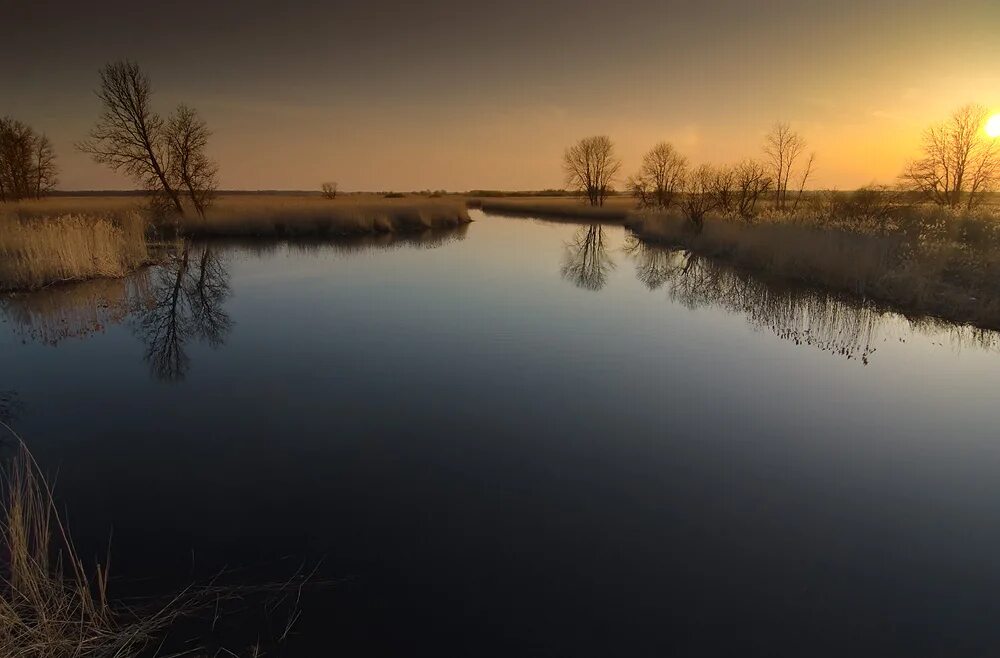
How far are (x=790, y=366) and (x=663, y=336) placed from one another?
81.2 inches

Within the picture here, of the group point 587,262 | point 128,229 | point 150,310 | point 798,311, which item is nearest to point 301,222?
point 128,229

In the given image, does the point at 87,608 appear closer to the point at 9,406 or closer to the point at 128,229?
the point at 9,406

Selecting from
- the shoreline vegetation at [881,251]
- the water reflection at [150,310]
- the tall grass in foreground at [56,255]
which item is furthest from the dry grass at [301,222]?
the shoreline vegetation at [881,251]

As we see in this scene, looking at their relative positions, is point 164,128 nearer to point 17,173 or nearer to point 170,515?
point 17,173

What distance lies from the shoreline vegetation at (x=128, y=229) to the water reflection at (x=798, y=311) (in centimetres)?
1388

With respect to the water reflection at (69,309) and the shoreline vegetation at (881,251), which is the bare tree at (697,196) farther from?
the water reflection at (69,309)

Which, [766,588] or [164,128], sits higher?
[164,128]

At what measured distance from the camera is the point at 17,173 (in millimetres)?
30047

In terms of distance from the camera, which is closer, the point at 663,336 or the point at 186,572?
the point at 186,572

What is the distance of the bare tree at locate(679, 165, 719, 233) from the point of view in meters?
22.7

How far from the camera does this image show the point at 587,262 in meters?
18.0

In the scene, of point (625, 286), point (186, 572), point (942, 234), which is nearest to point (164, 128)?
point (625, 286)

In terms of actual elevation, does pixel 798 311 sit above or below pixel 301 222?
below

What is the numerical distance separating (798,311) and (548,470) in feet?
26.0
